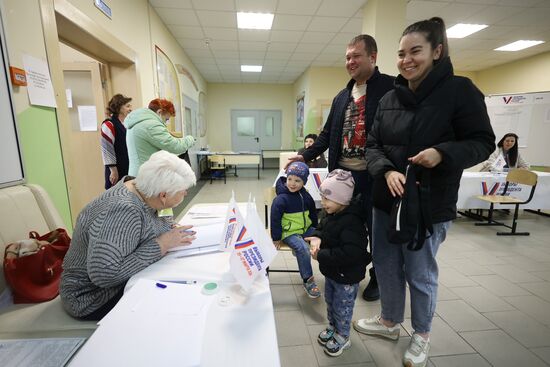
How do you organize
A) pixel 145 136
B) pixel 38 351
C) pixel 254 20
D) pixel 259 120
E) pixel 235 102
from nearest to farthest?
pixel 38 351 → pixel 145 136 → pixel 254 20 → pixel 235 102 → pixel 259 120

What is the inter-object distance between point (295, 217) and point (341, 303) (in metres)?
0.68

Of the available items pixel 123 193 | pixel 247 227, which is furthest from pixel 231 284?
pixel 123 193

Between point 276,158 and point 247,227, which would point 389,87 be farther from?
point 276,158

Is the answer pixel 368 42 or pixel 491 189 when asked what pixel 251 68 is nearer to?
pixel 491 189

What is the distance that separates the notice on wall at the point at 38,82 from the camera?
1.58m

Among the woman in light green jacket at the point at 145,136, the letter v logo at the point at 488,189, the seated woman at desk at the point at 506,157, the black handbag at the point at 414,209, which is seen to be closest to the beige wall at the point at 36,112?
the woman in light green jacket at the point at 145,136

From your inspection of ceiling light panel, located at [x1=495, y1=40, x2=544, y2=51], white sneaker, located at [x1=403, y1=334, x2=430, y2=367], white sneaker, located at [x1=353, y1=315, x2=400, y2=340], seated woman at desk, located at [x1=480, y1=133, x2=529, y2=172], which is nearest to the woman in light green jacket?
white sneaker, located at [x1=353, y1=315, x2=400, y2=340]

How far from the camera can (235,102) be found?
962cm

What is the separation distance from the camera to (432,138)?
1.11 metres

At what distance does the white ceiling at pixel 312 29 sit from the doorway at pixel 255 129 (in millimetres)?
2890

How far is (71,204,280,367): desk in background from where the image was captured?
563 millimetres

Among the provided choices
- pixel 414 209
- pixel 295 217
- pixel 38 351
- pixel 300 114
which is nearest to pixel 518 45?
pixel 300 114

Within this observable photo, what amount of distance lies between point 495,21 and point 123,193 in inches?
230

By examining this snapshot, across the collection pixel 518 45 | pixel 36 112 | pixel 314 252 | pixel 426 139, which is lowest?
pixel 314 252
